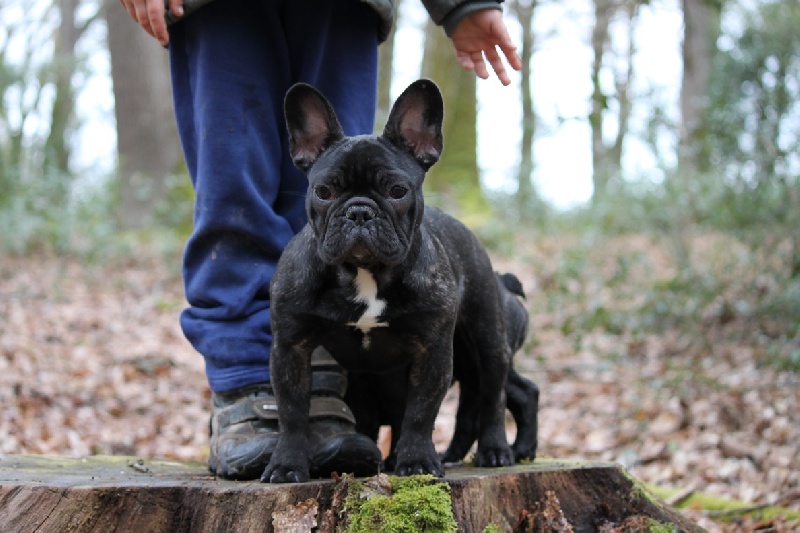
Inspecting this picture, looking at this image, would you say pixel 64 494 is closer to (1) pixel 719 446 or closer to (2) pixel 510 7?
(1) pixel 719 446

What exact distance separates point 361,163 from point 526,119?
1539 cm

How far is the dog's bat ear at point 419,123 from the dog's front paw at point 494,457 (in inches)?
48.3

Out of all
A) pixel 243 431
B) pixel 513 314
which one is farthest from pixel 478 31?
pixel 243 431

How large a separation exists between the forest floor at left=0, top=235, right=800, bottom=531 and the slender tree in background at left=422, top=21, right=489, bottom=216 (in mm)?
4996

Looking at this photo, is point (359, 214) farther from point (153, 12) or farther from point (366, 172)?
point (153, 12)

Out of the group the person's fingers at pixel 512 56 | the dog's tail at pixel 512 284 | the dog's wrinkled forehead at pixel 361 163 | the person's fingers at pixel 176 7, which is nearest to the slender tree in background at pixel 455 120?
the dog's tail at pixel 512 284

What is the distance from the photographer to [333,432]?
315 centimetres

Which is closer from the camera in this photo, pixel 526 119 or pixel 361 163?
pixel 361 163

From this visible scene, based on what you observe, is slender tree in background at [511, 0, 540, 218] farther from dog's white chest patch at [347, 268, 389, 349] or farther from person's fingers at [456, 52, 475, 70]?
dog's white chest patch at [347, 268, 389, 349]

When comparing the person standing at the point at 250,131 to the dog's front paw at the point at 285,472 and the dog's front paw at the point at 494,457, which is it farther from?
the dog's front paw at the point at 494,457

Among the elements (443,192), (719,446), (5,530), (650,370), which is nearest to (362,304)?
(5,530)

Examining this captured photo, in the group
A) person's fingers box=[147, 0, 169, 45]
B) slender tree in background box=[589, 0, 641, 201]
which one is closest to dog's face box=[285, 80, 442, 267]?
person's fingers box=[147, 0, 169, 45]

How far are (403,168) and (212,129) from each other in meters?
0.98

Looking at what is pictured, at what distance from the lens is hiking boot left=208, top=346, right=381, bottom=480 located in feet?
9.66
